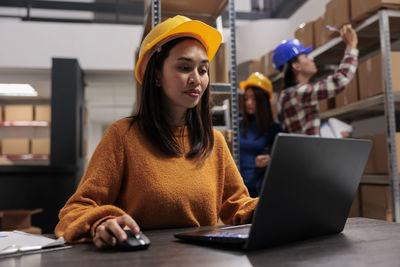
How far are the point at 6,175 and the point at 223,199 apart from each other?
354 cm

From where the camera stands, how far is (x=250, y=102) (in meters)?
2.78

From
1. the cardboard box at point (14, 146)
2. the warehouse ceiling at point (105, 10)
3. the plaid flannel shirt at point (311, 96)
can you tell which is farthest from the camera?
the cardboard box at point (14, 146)

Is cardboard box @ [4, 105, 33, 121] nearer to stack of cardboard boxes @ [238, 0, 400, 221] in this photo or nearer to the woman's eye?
stack of cardboard boxes @ [238, 0, 400, 221]

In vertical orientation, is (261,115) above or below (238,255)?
above

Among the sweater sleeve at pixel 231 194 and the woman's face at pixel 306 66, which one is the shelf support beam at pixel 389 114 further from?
the sweater sleeve at pixel 231 194

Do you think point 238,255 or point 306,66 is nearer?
point 238,255

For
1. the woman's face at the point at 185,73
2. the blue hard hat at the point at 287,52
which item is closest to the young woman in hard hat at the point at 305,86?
the blue hard hat at the point at 287,52

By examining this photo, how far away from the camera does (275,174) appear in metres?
0.59

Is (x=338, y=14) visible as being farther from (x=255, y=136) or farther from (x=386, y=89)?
(x=255, y=136)

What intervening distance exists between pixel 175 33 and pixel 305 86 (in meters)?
1.39

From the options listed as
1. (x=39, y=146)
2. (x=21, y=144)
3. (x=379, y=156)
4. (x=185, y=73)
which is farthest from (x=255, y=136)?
(x=21, y=144)

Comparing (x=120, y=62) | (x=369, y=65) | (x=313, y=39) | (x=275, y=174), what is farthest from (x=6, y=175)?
(x=275, y=174)

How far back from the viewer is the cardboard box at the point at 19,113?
639 centimetres

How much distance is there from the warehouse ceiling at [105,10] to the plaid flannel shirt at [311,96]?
336 cm
